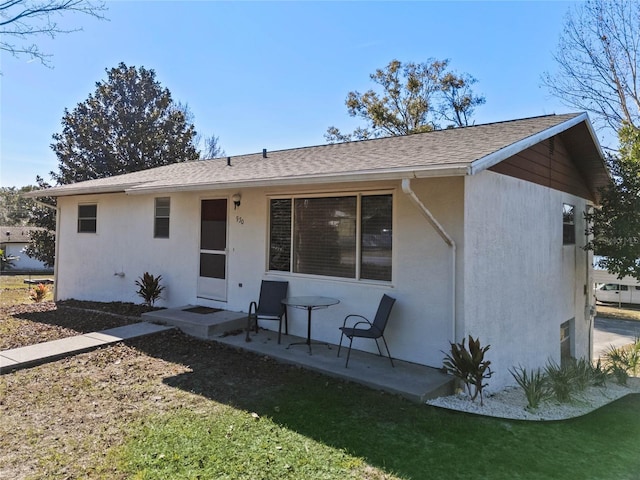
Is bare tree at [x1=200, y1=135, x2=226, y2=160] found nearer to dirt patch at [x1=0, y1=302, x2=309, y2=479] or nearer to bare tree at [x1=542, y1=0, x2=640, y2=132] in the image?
bare tree at [x1=542, y1=0, x2=640, y2=132]

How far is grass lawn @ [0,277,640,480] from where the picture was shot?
313 cm

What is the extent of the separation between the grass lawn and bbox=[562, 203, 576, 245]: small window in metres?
4.31

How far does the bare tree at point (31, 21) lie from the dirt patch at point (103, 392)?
176 inches

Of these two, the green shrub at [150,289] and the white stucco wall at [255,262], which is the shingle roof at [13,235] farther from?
the green shrub at [150,289]

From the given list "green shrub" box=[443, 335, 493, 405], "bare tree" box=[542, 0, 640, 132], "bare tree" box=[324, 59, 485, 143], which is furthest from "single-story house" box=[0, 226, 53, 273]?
"green shrub" box=[443, 335, 493, 405]

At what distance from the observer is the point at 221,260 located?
812cm

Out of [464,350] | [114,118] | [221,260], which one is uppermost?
[114,118]

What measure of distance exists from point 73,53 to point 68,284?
20.9 ft

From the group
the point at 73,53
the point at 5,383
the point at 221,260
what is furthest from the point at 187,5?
the point at 5,383

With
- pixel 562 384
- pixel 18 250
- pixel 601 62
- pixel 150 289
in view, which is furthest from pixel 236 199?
pixel 18 250

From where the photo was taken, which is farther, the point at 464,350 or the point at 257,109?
the point at 257,109

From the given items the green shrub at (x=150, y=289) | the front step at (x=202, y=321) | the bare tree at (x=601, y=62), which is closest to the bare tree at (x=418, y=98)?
the bare tree at (x=601, y=62)

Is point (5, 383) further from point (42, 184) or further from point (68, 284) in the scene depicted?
point (42, 184)

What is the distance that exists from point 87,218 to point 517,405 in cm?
1090
